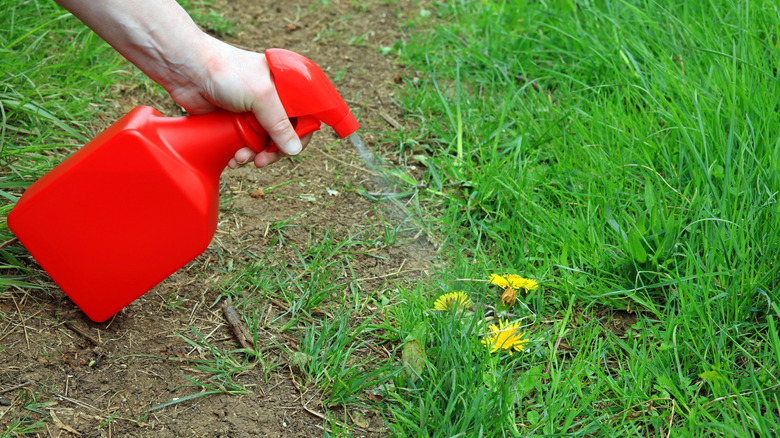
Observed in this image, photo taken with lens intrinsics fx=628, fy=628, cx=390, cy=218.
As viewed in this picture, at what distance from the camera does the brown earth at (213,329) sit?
56.3 inches

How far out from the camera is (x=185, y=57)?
1510 mm

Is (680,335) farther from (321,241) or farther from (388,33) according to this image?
(388,33)

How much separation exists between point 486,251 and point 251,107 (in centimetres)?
84

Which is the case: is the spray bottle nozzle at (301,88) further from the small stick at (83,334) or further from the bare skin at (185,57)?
the small stick at (83,334)

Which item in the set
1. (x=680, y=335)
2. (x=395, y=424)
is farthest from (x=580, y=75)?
(x=395, y=424)

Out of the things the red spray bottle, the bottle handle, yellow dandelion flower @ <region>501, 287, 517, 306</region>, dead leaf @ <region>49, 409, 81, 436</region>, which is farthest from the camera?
yellow dandelion flower @ <region>501, 287, 517, 306</region>

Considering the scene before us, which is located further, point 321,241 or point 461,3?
point 461,3

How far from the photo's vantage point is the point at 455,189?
7.16ft

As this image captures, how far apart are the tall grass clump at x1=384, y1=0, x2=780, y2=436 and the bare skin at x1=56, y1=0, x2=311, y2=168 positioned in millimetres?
695

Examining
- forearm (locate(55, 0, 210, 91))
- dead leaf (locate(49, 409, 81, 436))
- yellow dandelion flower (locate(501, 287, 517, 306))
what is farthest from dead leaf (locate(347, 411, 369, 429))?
forearm (locate(55, 0, 210, 91))

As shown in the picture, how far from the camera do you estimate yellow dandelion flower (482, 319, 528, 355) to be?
156 centimetres

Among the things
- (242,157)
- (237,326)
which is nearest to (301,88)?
(242,157)

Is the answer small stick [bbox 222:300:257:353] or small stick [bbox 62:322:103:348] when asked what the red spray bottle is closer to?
small stick [bbox 62:322:103:348]

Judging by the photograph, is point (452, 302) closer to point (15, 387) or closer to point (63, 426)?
point (63, 426)
